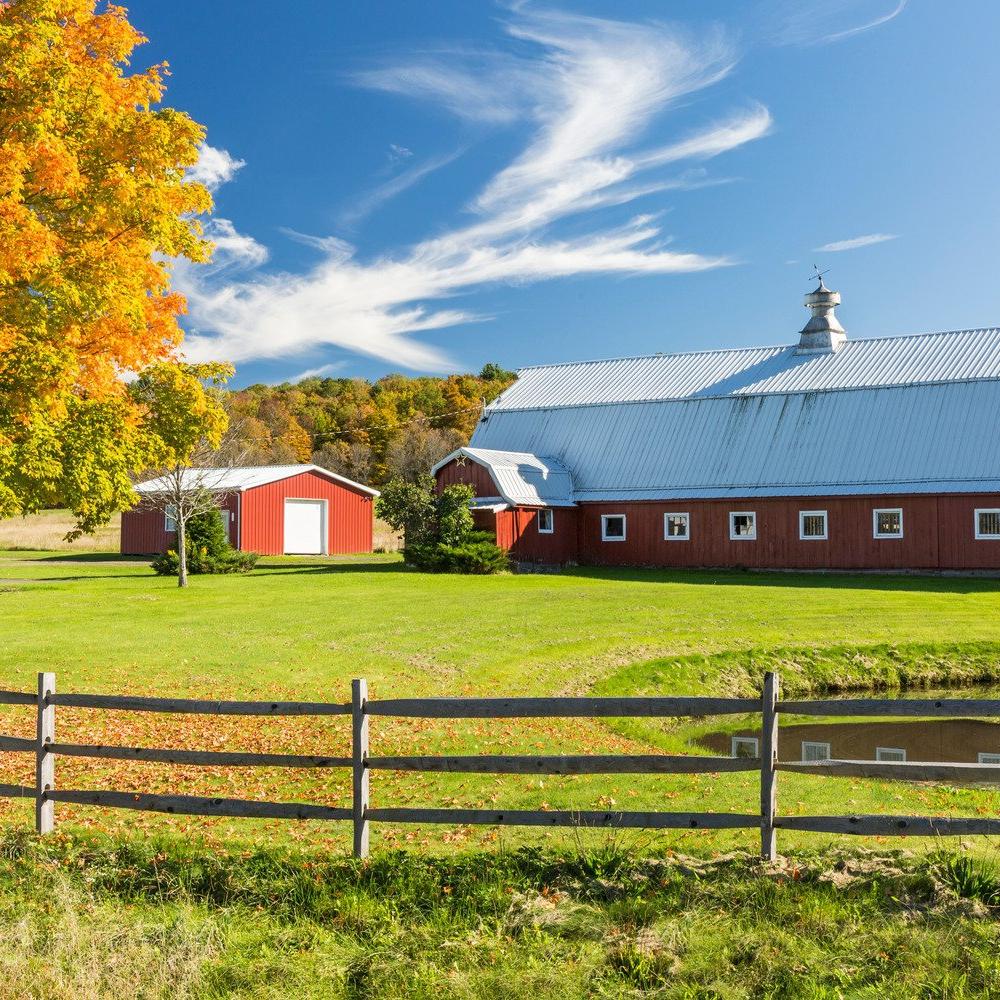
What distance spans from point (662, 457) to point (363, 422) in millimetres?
58761

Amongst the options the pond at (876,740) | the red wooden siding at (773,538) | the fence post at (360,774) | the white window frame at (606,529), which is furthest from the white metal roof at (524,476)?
the fence post at (360,774)

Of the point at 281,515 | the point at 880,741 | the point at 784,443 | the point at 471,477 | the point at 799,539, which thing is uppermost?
the point at 784,443

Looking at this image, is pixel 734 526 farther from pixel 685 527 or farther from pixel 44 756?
pixel 44 756

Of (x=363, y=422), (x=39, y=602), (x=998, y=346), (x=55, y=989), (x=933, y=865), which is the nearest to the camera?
(x=55, y=989)

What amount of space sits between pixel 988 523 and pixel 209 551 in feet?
94.1

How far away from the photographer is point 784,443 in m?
42.8

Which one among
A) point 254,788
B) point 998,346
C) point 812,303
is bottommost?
point 254,788

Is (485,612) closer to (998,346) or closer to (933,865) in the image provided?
(933,865)

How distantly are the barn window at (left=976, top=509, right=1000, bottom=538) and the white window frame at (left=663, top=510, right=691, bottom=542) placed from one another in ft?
35.2

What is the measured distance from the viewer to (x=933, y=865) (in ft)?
25.3

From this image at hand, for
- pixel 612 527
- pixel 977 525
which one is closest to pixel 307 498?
pixel 612 527

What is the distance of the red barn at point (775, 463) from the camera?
38781 mm

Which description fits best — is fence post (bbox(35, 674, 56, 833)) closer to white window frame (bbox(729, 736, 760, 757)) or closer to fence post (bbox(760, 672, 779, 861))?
fence post (bbox(760, 672, 779, 861))

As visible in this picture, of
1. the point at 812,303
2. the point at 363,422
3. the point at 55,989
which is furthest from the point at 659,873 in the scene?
the point at 363,422
